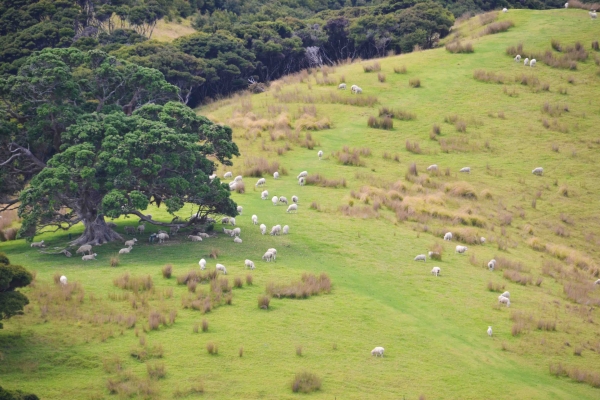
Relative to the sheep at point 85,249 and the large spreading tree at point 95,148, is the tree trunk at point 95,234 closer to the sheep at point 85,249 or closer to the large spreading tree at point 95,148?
the large spreading tree at point 95,148

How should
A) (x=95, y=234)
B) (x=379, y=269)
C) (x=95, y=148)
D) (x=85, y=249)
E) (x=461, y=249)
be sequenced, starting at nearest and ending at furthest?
(x=85, y=249) → (x=379, y=269) → (x=95, y=234) → (x=95, y=148) → (x=461, y=249)

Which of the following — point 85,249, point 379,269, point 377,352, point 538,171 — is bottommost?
point 538,171

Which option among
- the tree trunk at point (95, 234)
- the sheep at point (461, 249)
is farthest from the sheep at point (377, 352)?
the tree trunk at point (95, 234)

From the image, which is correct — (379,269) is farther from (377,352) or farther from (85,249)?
(85,249)

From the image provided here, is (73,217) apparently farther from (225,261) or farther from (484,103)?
(484,103)

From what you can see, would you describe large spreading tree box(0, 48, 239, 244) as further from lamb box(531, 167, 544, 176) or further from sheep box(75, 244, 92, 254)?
lamb box(531, 167, 544, 176)

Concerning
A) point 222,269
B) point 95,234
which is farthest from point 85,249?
point 222,269
